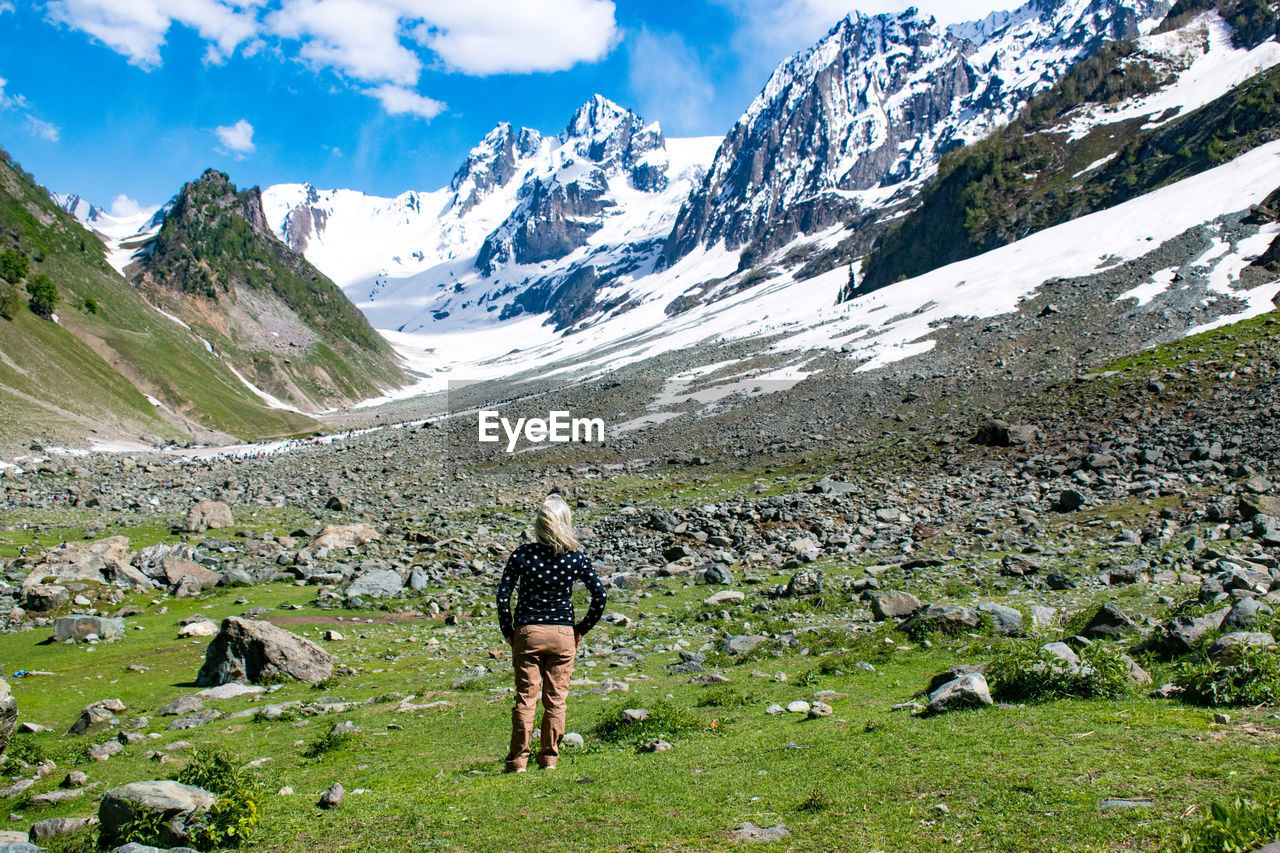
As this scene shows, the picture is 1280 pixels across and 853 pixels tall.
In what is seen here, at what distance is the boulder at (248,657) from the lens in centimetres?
1185

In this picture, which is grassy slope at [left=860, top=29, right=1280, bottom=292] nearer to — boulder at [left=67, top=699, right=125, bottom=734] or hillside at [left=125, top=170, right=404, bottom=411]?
hillside at [left=125, top=170, right=404, bottom=411]

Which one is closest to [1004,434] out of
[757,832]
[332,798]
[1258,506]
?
[1258,506]

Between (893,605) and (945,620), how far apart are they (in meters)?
1.93

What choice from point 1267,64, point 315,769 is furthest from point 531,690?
point 1267,64

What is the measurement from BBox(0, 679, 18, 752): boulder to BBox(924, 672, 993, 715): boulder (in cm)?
984

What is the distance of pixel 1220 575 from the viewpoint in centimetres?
1259

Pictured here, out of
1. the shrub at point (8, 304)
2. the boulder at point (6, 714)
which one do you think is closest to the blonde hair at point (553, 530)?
the boulder at point (6, 714)

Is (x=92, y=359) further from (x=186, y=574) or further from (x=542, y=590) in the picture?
(x=542, y=590)

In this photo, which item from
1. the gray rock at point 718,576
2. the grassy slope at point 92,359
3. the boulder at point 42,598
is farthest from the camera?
the grassy slope at point 92,359

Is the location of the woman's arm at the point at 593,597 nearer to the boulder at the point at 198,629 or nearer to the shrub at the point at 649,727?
the shrub at the point at 649,727

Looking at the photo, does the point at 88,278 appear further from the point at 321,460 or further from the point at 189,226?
the point at 189,226

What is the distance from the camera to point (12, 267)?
224 feet

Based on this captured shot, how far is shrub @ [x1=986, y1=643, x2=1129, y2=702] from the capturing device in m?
7.78

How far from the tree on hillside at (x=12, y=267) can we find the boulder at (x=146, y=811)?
82.3 m
